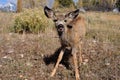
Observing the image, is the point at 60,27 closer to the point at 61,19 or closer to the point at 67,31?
the point at 61,19

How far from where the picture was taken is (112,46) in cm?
1005

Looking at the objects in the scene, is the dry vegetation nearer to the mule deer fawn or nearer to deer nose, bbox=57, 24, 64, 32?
the mule deer fawn

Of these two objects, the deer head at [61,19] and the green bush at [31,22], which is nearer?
the deer head at [61,19]

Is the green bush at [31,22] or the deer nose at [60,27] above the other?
the deer nose at [60,27]

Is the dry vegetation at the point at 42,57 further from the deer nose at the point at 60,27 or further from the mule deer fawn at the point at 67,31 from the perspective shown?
the deer nose at the point at 60,27

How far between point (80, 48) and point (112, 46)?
1.03 meters

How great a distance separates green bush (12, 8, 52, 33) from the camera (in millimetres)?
12516

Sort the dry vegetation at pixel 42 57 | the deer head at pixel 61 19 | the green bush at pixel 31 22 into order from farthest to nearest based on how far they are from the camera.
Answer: the green bush at pixel 31 22, the dry vegetation at pixel 42 57, the deer head at pixel 61 19

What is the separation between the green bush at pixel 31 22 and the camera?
1252 centimetres

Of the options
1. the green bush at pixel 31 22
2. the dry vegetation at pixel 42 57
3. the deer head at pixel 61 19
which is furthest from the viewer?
the green bush at pixel 31 22

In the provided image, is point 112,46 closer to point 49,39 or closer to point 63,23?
point 49,39

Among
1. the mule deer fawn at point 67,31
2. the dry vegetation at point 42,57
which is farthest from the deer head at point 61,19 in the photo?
the dry vegetation at point 42,57

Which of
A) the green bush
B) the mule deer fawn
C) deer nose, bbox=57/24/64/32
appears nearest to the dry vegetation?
the mule deer fawn

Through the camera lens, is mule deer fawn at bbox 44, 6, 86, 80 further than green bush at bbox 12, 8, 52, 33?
No
